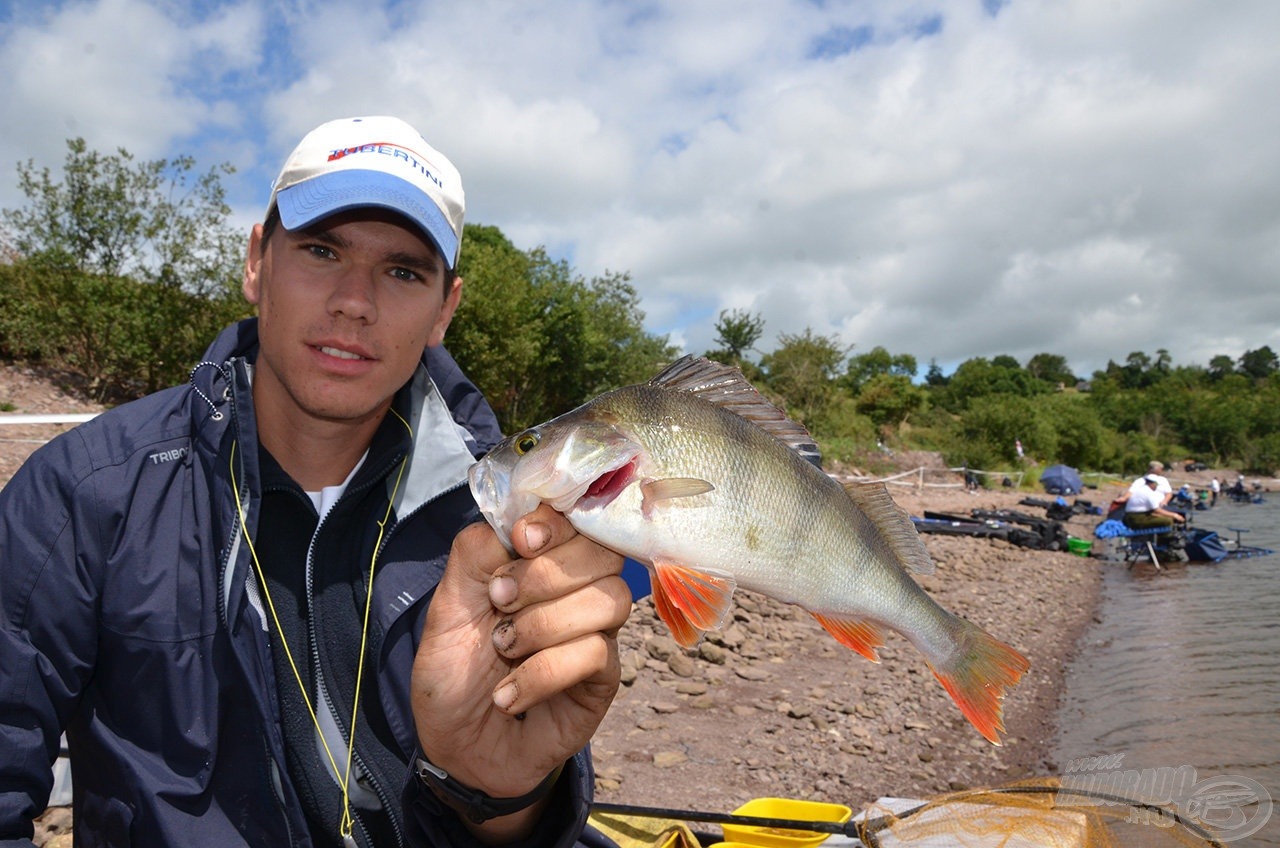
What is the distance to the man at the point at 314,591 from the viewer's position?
187 cm

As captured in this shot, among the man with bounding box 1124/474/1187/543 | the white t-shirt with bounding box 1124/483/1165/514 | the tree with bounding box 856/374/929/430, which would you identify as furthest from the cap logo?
the tree with bounding box 856/374/929/430

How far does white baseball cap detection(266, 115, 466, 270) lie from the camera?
8.08 feet

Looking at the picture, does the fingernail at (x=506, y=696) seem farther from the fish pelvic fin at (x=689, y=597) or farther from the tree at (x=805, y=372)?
the tree at (x=805, y=372)

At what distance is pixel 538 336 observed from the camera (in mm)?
25047

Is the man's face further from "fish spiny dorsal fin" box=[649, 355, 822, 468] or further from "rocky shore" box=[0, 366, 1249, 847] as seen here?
"rocky shore" box=[0, 366, 1249, 847]

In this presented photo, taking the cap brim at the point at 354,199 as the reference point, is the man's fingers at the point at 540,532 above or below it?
below

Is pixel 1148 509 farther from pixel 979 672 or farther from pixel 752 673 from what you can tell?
pixel 979 672

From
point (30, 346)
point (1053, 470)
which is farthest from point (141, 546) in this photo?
point (1053, 470)

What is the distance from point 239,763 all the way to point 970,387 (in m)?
98.9

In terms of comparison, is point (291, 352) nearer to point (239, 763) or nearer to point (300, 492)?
point (300, 492)

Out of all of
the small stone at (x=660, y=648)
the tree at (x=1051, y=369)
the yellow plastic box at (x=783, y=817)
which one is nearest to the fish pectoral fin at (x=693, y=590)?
the yellow plastic box at (x=783, y=817)

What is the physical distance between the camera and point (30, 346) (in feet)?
58.9

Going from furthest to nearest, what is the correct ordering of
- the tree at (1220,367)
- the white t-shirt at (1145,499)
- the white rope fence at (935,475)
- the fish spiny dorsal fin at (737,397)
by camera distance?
the tree at (1220,367) < the white rope fence at (935,475) < the white t-shirt at (1145,499) < the fish spiny dorsal fin at (737,397)

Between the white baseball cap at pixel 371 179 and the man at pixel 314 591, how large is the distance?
0.01m
